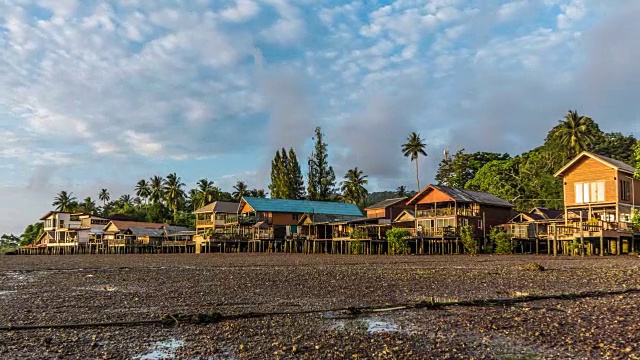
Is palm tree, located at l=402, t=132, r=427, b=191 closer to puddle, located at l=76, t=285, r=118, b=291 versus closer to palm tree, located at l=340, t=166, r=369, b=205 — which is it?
palm tree, located at l=340, t=166, r=369, b=205

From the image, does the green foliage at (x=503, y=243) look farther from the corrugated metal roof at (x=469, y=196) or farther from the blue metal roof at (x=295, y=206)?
the blue metal roof at (x=295, y=206)

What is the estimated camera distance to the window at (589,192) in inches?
1612

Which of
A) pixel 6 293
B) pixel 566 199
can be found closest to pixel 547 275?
pixel 6 293

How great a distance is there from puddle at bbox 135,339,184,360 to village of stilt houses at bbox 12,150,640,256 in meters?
33.3

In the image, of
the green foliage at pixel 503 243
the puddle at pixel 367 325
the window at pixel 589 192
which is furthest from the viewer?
the green foliage at pixel 503 243

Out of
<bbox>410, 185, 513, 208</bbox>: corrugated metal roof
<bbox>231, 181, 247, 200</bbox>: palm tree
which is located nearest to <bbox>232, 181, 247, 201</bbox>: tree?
<bbox>231, 181, 247, 200</bbox>: palm tree

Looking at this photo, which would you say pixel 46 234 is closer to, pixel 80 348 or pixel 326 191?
pixel 326 191

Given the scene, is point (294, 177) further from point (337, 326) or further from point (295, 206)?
point (337, 326)

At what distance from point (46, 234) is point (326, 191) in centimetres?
5313

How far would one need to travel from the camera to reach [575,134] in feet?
216

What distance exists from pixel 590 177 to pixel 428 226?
17.1 meters

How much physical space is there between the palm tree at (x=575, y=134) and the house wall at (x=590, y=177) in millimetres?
24951


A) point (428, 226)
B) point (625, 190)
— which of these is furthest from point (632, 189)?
point (428, 226)

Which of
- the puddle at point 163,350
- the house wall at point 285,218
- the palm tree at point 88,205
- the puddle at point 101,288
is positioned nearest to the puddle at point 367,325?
the puddle at point 163,350
